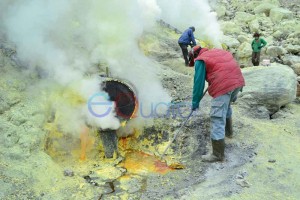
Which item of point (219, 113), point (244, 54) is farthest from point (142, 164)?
point (244, 54)

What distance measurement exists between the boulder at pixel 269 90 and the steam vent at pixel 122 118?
0.7 inches

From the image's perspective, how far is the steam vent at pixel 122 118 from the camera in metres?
3.82

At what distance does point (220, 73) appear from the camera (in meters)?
3.99

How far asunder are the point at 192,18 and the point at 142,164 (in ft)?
29.2

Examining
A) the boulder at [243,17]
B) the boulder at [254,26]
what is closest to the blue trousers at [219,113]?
the boulder at [254,26]

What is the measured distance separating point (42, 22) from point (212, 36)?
7122mm

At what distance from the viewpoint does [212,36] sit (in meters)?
11.2

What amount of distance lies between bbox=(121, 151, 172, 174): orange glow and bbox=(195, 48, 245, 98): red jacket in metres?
1.11

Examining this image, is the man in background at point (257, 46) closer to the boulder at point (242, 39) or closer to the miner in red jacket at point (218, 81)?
the boulder at point (242, 39)

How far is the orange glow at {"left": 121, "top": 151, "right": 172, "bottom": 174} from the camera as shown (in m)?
4.27

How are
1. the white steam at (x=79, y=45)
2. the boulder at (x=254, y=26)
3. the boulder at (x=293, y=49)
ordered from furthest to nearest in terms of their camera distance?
1. the boulder at (x=254, y=26)
2. the boulder at (x=293, y=49)
3. the white steam at (x=79, y=45)

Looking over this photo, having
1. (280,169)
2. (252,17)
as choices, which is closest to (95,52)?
(280,169)
